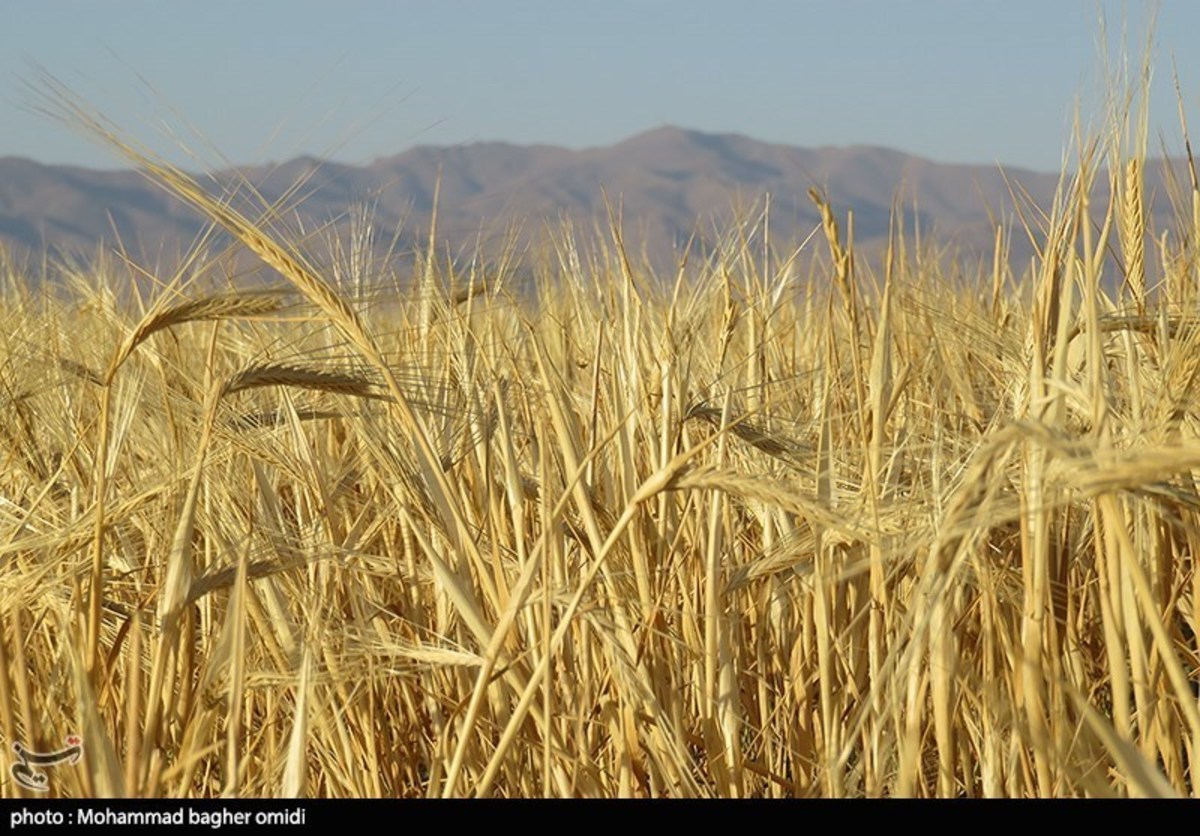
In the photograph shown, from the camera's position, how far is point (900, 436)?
5.03 ft

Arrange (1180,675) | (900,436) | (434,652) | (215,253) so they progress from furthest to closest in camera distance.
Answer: (900,436)
(215,253)
(434,652)
(1180,675)

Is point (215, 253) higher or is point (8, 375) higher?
point (215, 253)

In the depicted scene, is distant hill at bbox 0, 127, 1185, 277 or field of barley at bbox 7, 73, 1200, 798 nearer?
field of barley at bbox 7, 73, 1200, 798

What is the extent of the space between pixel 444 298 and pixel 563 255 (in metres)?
0.41

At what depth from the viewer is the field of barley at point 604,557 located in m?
1.00

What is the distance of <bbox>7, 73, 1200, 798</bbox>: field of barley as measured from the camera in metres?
1.00

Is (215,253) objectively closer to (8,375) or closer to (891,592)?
(8,375)

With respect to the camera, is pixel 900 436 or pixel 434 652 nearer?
pixel 434 652

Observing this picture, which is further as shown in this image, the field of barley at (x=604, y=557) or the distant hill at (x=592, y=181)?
the distant hill at (x=592, y=181)

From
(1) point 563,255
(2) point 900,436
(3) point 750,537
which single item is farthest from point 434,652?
(1) point 563,255

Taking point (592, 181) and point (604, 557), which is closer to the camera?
point (604, 557)

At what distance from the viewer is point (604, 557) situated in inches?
35.1
